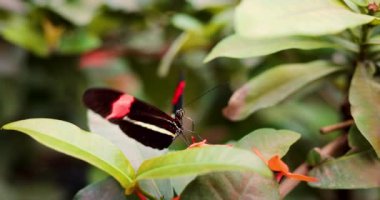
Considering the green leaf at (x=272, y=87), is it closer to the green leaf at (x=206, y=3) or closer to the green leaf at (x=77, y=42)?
the green leaf at (x=206, y=3)

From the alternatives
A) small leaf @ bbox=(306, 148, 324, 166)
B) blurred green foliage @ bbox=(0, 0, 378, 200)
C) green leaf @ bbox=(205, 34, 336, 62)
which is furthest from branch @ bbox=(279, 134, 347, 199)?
blurred green foliage @ bbox=(0, 0, 378, 200)

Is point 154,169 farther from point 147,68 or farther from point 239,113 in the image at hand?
point 147,68

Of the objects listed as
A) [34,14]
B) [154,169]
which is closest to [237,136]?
[34,14]

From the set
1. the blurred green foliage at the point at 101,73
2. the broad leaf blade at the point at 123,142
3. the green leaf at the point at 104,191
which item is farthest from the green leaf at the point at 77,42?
the green leaf at the point at 104,191

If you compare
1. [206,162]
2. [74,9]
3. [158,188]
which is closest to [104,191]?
[158,188]

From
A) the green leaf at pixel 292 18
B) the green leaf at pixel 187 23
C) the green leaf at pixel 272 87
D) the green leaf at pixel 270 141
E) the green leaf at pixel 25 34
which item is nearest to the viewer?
the green leaf at pixel 292 18

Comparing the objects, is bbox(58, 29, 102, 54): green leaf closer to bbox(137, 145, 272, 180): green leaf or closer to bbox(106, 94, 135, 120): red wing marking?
bbox(106, 94, 135, 120): red wing marking
